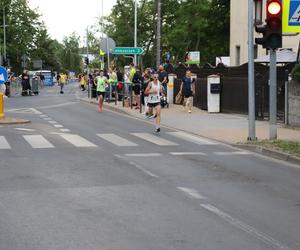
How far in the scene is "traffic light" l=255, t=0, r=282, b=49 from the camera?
582 inches

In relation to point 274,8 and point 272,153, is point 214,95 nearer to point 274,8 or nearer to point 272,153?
point 274,8

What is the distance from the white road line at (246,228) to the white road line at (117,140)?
723cm

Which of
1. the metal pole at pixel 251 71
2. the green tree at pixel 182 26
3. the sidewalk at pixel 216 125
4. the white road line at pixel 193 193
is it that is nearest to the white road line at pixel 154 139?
the sidewalk at pixel 216 125

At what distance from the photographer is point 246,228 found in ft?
22.8

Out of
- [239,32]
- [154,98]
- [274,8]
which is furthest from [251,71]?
[239,32]

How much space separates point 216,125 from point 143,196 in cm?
1205

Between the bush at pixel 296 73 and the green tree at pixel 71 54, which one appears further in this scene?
the green tree at pixel 71 54

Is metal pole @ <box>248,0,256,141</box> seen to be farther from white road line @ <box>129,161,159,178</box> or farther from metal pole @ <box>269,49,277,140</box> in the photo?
white road line @ <box>129,161,159,178</box>

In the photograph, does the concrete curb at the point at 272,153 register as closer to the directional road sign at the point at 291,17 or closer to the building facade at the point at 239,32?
the directional road sign at the point at 291,17

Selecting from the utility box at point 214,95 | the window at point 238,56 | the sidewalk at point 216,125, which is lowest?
the sidewalk at point 216,125

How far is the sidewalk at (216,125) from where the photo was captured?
16.9m

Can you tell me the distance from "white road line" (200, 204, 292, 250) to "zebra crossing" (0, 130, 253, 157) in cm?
549

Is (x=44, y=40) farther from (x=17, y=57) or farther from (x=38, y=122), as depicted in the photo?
(x=38, y=122)

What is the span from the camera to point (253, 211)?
25.8 ft
